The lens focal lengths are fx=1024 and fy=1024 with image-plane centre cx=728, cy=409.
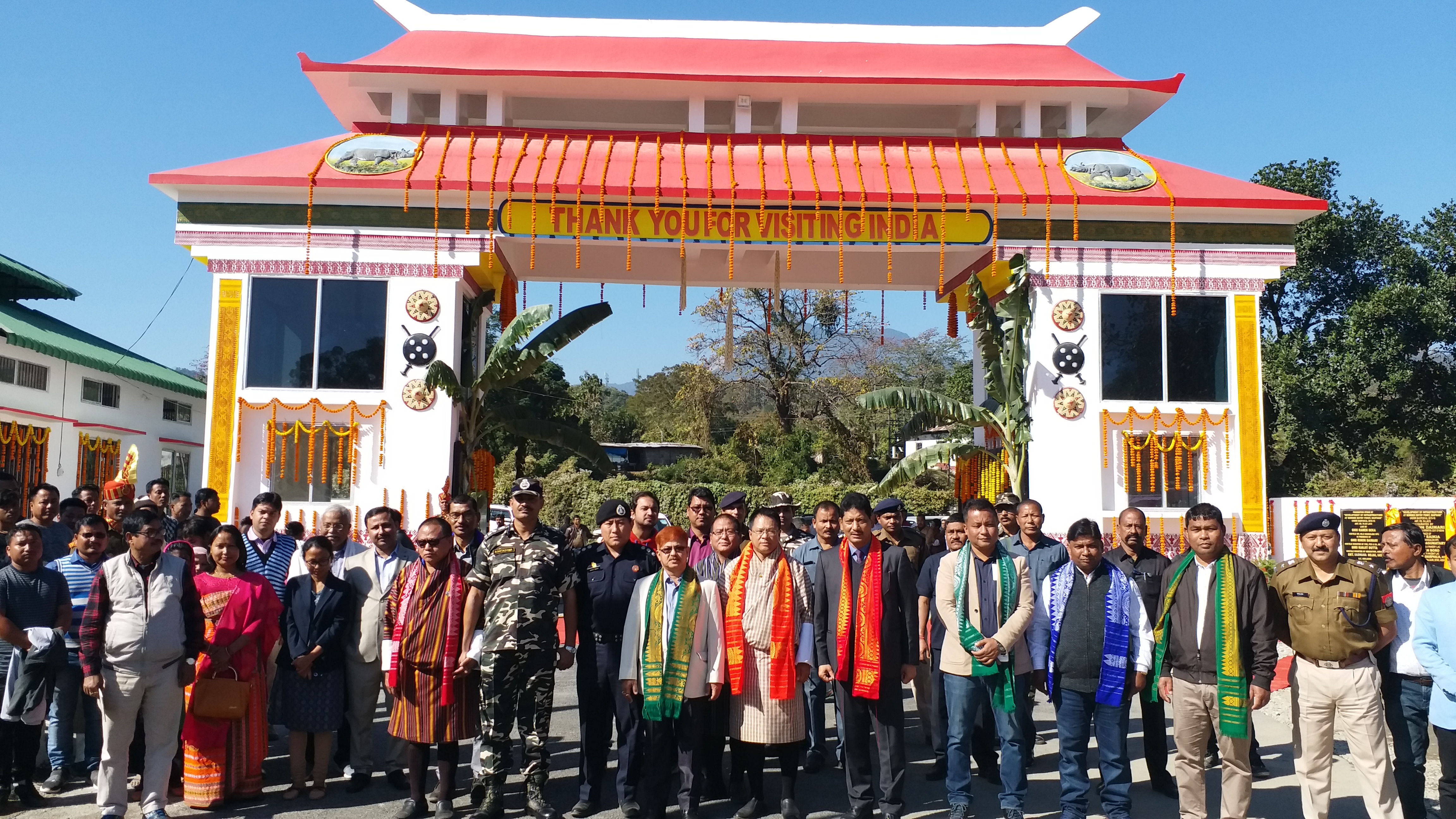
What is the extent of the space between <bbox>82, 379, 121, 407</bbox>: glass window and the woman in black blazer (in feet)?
47.7

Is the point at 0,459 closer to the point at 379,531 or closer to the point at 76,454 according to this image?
the point at 76,454

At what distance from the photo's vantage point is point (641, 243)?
493 inches

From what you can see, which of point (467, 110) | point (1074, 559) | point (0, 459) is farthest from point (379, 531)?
point (0, 459)

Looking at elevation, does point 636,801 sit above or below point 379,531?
below

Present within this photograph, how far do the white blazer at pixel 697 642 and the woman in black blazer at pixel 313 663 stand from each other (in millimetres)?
1786

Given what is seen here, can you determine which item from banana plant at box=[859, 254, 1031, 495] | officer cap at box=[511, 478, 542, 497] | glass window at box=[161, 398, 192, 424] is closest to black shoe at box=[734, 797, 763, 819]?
officer cap at box=[511, 478, 542, 497]

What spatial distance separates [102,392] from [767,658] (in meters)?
17.3

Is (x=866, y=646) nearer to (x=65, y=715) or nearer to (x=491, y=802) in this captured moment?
(x=491, y=802)

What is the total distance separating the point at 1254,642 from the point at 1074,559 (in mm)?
944

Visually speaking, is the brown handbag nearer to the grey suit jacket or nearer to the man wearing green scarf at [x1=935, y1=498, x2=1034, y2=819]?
the grey suit jacket

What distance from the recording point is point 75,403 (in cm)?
1755

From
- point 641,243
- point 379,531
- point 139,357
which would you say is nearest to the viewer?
point 379,531

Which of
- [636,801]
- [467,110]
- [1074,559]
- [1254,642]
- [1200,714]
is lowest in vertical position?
[636,801]

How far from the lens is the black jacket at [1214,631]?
5164 mm
